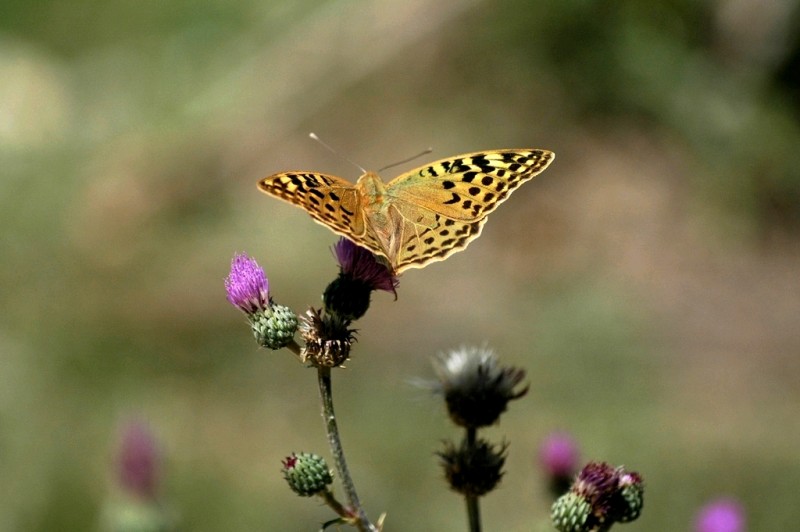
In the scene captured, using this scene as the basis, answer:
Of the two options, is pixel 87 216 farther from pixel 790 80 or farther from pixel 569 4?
pixel 790 80

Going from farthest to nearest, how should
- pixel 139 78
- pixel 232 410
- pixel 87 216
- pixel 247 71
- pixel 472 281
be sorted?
pixel 139 78 < pixel 247 71 < pixel 87 216 < pixel 472 281 < pixel 232 410

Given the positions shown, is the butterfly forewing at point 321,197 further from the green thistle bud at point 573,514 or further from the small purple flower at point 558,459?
the small purple flower at point 558,459

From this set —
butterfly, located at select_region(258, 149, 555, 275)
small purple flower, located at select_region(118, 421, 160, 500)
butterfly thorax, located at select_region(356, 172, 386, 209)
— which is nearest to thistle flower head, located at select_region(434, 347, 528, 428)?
butterfly, located at select_region(258, 149, 555, 275)

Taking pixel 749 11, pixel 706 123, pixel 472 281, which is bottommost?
pixel 472 281

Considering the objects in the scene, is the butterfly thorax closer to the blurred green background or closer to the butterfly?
the butterfly

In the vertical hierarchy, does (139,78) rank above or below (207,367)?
above

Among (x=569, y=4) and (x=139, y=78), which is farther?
(x=139, y=78)

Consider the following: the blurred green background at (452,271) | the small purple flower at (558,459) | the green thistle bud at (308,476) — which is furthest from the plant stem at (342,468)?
the blurred green background at (452,271)

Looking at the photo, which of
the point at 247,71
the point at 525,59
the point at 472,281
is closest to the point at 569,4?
the point at 525,59
